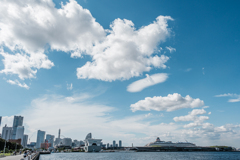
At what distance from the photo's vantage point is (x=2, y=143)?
135 m
